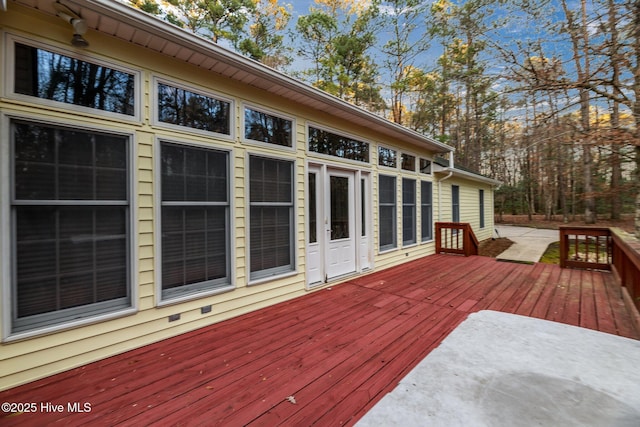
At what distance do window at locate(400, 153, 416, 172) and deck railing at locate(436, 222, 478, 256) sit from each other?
1.81m

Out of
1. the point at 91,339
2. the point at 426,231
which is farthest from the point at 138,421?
the point at 426,231

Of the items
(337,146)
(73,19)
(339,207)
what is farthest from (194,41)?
(339,207)

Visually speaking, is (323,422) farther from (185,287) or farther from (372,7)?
(372,7)

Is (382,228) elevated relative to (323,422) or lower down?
elevated

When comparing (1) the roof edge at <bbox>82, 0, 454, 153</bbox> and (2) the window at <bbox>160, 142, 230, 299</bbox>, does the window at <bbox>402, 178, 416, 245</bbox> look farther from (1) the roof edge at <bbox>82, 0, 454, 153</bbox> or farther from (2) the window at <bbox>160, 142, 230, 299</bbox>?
(2) the window at <bbox>160, 142, 230, 299</bbox>

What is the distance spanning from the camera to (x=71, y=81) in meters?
2.15

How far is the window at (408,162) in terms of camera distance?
6094mm

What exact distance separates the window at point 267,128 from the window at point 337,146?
46 centimetres

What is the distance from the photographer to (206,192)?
2879 mm

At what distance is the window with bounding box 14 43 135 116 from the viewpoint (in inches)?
78.2

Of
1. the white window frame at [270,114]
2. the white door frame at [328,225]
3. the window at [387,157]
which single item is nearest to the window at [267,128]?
the white window frame at [270,114]

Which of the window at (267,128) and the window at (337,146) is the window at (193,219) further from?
the window at (337,146)

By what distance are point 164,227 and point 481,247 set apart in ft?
33.4

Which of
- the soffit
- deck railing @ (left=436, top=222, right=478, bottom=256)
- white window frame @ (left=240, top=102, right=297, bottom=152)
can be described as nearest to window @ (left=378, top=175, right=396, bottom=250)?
the soffit
